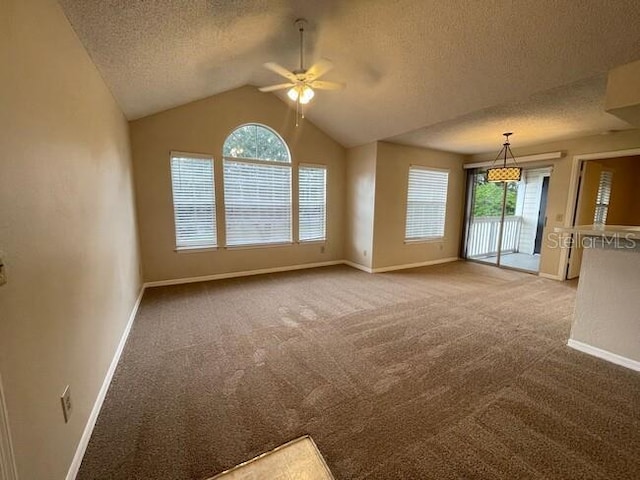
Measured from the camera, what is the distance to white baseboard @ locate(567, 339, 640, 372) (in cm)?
226

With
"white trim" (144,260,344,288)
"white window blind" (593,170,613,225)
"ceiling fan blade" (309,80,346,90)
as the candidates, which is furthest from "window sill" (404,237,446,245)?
"ceiling fan blade" (309,80,346,90)

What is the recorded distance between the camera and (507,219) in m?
6.79

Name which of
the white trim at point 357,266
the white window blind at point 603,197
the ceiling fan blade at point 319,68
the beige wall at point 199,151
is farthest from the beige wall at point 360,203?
the white window blind at point 603,197

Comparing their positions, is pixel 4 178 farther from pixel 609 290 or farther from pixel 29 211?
pixel 609 290

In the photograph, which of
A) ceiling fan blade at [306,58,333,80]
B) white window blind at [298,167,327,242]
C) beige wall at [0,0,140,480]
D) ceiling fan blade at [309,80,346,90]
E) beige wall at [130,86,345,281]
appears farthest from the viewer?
white window blind at [298,167,327,242]

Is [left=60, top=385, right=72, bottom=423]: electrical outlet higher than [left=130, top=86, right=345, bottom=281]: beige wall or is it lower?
lower

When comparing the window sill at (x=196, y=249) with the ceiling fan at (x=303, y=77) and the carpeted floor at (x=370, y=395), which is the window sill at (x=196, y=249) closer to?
the carpeted floor at (x=370, y=395)

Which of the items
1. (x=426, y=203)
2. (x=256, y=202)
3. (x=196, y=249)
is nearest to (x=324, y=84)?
(x=256, y=202)

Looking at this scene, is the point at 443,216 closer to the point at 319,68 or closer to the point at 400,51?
the point at 400,51

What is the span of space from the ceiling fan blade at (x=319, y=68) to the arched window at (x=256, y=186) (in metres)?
2.31

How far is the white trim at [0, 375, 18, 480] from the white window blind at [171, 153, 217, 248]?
3.66 meters

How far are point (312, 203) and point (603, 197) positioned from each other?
5450 mm

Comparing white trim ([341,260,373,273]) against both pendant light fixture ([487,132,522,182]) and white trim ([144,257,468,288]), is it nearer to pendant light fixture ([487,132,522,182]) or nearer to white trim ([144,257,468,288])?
white trim ([144,257,468,288])

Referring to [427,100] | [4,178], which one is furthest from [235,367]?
[427,100]
